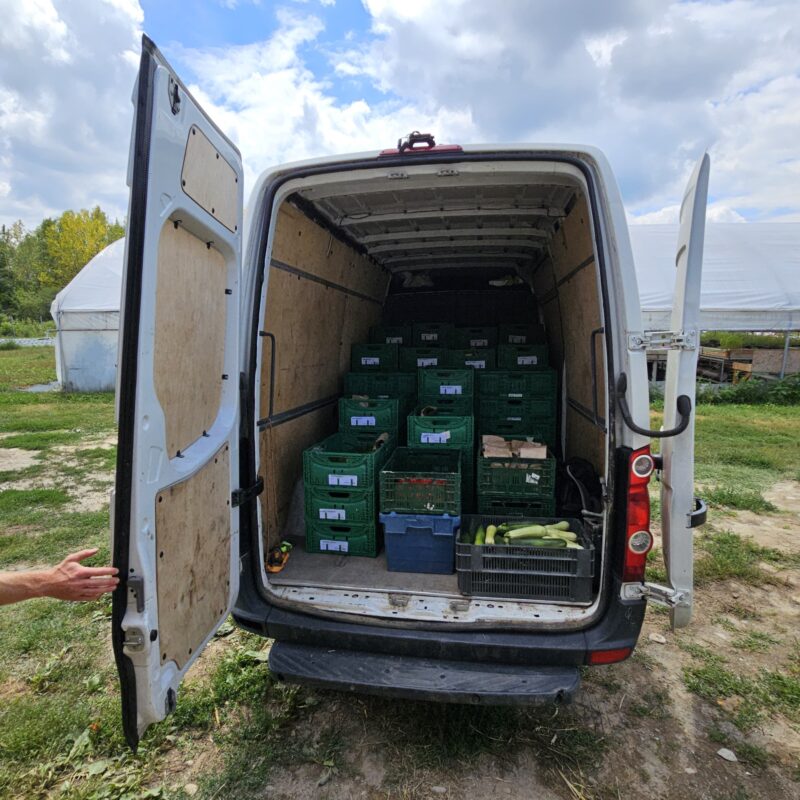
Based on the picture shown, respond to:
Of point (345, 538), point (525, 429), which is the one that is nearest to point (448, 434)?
point (525, 429)

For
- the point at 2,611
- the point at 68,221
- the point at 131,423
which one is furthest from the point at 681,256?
the point at 68,221

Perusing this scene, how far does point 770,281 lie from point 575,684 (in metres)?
14.6

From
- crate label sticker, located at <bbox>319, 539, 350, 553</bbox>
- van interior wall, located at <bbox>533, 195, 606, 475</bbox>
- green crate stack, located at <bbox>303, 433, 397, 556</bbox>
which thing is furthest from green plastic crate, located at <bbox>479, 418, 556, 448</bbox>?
crate label sticker, located at <bbox>319, 539, 350, 553</bbox>

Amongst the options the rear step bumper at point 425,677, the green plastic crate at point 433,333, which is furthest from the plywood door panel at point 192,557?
the green plastic crate at point 433,333

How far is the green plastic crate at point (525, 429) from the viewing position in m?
4.13

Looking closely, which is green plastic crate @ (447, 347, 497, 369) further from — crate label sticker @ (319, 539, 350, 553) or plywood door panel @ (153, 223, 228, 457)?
plywood door panel @ (153, 223, 228, 457)

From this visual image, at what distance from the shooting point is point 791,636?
10.5 feet

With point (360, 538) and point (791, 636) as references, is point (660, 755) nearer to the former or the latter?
point (791, 636)

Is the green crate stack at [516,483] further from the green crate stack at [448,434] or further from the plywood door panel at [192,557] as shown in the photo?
the plywood door panel at [192,557]

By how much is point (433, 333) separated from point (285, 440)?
233cm

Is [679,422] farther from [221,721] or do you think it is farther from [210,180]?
[221,721]

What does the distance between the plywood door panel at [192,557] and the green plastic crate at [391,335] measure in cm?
318

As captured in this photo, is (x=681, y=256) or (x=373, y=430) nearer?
(x=681, y=256)

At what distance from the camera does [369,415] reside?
157 inches
